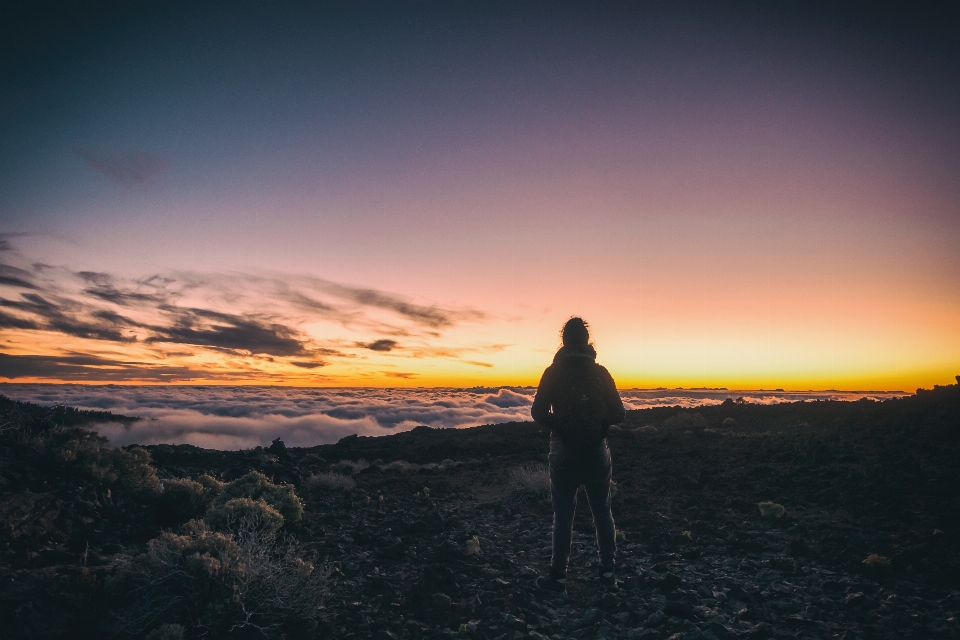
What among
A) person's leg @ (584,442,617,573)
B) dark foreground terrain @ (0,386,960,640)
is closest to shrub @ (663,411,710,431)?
dark foreground terrain @ (0,386,960,640)

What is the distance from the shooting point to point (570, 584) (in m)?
6.20

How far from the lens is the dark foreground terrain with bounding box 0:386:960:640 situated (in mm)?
4410

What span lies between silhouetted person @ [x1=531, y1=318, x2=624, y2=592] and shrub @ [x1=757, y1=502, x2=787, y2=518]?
4.08 m

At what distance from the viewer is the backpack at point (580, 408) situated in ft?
17.7

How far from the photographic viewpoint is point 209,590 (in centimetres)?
437

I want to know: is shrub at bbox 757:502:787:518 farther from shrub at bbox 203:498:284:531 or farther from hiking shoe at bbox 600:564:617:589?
shrub at bbox 203:498:284:531

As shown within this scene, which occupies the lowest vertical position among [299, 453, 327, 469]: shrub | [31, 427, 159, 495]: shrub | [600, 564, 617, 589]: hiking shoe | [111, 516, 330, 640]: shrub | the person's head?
[299, 453, 327, 469]: shrub

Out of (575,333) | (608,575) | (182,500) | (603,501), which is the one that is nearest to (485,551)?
(608,575)

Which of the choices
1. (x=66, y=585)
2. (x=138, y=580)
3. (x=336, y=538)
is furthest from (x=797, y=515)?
(x=66, y=585)

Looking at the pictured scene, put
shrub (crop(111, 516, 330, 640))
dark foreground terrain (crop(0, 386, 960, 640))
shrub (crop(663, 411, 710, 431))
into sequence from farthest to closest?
shrub (crop(663, 411, 710, 431)) < dark foreground terrain (crop(0, 386, 960, 640)) < shrub (crop(111, 516, 330, 640))

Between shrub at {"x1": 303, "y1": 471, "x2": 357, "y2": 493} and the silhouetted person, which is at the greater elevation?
→ the silhouetted person

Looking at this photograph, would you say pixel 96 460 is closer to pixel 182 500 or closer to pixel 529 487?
pixel 182 500

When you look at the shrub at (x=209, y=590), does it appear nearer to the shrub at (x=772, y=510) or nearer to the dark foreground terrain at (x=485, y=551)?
the dark foreground terrain at (x=485, y=551)

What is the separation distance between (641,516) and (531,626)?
4.60 m
